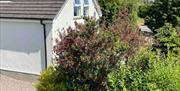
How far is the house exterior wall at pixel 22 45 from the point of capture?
2080 cm

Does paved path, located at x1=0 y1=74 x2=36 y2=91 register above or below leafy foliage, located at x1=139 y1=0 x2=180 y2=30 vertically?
below

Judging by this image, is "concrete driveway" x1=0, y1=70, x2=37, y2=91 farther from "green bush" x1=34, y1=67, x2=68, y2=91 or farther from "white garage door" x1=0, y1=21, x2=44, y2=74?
"green bush" x1=34, y1=67, x2=68, y2=91

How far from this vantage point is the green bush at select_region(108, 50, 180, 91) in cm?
1023

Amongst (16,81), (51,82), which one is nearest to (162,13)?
(16,81)

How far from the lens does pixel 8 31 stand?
21.8m

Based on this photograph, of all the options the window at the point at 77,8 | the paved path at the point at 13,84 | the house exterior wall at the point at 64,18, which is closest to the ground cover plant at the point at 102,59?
the paved path at the point at 13,84

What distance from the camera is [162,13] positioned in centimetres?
4050

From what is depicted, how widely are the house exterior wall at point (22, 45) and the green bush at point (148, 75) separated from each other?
979 cm

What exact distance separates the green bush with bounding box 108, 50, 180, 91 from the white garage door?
32.7 ft

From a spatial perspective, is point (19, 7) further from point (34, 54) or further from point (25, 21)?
point (34, 54)

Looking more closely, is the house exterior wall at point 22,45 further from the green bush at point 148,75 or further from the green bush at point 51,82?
the green bush at point 148,75

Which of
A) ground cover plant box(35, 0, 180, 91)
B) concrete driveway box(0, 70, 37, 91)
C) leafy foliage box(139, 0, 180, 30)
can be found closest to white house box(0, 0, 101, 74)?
concrete driveway box(0, 70, 37, 91)

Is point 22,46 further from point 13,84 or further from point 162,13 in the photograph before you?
point 162,13

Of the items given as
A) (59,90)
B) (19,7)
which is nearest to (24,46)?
(19,7)
